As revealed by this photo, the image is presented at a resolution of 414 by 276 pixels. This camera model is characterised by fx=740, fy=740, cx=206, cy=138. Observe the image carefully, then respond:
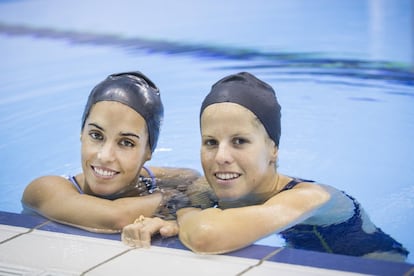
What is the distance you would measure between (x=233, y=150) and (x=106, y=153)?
685 mm

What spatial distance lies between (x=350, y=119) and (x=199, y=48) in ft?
11.4

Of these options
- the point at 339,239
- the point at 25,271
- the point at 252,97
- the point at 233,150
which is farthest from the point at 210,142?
the point at 25,271

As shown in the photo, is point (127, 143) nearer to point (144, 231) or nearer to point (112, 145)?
point (112, 145)

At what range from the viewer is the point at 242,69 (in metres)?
8.73

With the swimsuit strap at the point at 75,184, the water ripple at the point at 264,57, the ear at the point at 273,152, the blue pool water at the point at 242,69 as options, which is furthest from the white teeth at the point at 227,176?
the water ripple at the point at 264,57

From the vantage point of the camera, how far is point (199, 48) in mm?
10062

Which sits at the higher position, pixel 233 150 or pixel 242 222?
pixel 233 150

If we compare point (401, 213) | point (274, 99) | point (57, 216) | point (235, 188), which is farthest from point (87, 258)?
point (401, 213)

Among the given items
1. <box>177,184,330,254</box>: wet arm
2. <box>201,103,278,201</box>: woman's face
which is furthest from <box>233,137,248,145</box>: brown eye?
<box>177,184,330,254</box>: wet arm

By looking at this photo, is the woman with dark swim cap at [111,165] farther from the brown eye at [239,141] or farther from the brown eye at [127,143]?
the brown eye at [239,141]

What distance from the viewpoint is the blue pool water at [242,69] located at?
6.12 m

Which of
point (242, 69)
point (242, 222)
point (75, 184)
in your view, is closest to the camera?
point (242, 222)

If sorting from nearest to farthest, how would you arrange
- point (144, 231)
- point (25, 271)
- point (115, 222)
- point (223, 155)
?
point (25, 271), point (144, 231), point (223, 155), point (115, 222)

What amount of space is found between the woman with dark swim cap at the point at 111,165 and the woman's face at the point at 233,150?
39 centimetres
